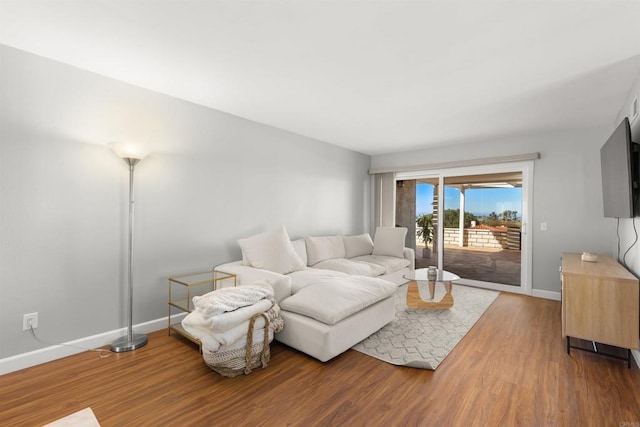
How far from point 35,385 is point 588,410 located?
367cm

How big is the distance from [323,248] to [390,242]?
134 centimetres

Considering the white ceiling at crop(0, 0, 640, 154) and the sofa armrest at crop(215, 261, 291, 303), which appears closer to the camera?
the white ceiling at crop(0, 0, 640, 154)

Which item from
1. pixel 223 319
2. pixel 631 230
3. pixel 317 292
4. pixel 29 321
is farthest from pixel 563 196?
pixel 29 321

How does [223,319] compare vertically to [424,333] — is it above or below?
above

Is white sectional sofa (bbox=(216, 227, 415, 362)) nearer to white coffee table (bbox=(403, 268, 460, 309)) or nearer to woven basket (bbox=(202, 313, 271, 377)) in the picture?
woven basket (bbox=(202, 313, 271, 377))

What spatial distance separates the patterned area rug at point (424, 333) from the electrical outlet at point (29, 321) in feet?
8.46

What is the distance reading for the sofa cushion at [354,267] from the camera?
401 cm

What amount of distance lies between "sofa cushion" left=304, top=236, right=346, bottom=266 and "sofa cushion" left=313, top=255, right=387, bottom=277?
0.32 feet

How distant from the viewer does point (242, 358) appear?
7.34 feet

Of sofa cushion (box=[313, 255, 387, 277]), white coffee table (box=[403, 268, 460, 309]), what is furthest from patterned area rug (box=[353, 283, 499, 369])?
sofa cushion (box=[313, 255, 387, 277])

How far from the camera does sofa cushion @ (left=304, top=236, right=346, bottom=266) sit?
4367 millimetres

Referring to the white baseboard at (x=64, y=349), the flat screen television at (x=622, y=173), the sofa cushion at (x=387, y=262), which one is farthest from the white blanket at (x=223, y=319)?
the flat screen television at (x=622, y=173)

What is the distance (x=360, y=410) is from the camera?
1.86 m

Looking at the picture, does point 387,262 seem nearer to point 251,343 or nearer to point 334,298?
point 334,298
